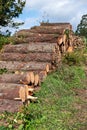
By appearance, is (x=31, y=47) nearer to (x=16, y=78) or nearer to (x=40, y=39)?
(x=40, y=39)

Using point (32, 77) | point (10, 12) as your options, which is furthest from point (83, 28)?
point (32, 77)

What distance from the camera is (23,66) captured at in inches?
451

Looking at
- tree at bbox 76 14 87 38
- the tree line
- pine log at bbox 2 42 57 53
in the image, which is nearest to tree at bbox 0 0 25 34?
the tree line

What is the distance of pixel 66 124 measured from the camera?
8.16 m

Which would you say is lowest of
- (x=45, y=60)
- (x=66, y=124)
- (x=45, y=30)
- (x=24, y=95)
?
(x=66, y=124)

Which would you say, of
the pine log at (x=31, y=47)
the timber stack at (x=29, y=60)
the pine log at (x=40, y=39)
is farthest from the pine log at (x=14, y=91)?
the pine log at (x=40, y=39)

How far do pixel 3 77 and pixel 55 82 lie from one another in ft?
5.51

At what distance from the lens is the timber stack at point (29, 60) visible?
8844mm

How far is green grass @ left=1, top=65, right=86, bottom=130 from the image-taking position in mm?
7953

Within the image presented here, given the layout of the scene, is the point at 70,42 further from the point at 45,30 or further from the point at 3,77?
the point at 3,77

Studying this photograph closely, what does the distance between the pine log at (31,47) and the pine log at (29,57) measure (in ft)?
0.73

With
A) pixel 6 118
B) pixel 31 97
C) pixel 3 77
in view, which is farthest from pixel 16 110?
pixel 3 77

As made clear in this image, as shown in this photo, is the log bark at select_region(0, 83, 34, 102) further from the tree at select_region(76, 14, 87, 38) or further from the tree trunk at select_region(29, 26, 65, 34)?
the tree at select_region(76, 14, 87, 38)

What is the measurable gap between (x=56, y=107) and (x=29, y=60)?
3.01m
